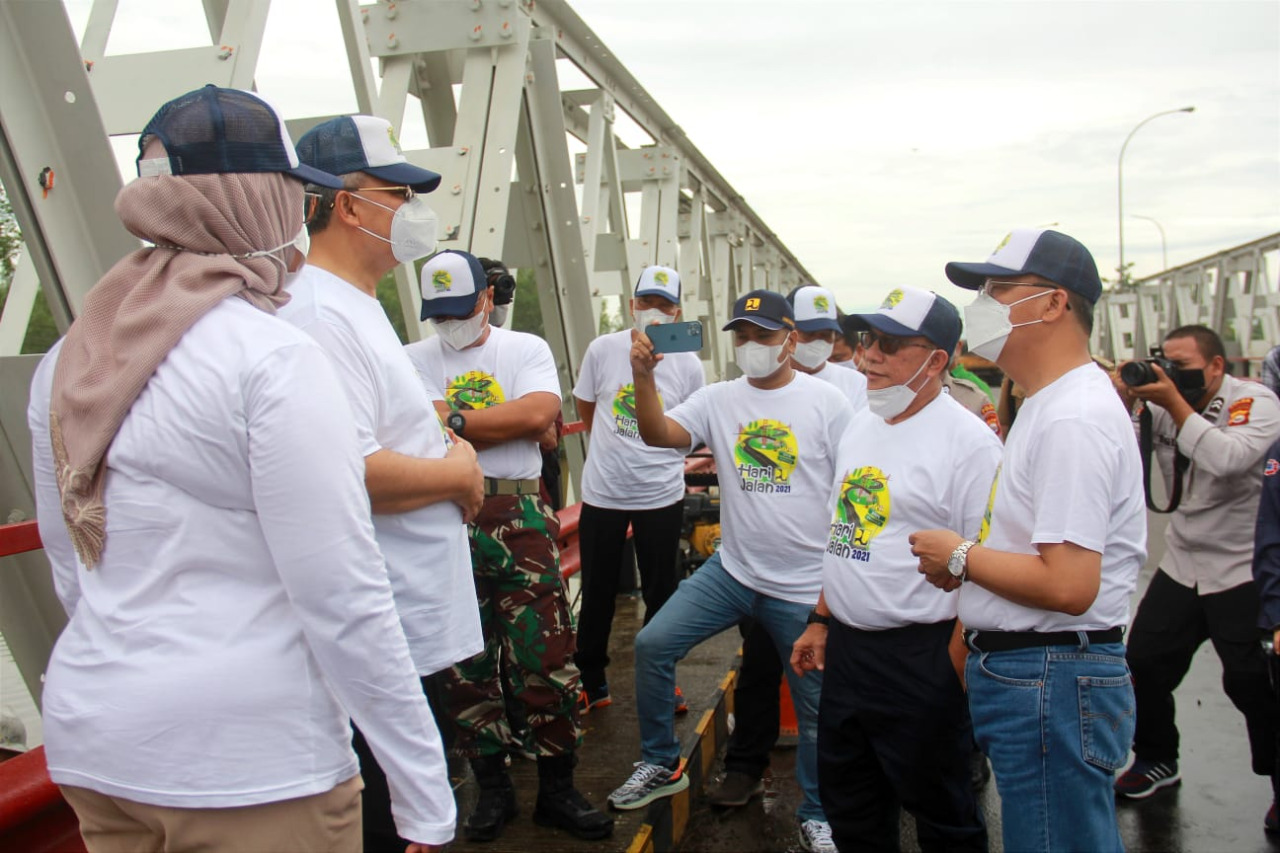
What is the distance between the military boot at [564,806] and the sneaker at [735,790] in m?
0.78

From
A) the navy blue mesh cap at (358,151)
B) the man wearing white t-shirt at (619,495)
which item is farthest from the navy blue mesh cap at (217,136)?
the man wearing white t-shirt at (619,495)

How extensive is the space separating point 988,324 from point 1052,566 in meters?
0.66

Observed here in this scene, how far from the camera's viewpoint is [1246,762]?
194 inches

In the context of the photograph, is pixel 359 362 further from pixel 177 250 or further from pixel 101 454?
pixel 101 454

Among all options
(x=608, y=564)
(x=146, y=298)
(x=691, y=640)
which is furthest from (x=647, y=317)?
(x=146, y=298)

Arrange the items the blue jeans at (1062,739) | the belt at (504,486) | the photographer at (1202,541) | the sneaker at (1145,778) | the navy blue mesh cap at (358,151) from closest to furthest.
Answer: the navy blue mesh cap at (358,151), the blue jeans at (1062,739), the belt at (504,486), the photographer at (1202,541), the sneaker at (1145,778)

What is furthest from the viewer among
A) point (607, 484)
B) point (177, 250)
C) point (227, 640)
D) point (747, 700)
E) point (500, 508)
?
point (607, 484)

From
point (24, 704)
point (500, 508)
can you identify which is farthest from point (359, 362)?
point (24, 704)

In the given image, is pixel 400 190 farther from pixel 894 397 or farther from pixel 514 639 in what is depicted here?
pixel 514 639

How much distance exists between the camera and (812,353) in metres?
5.28

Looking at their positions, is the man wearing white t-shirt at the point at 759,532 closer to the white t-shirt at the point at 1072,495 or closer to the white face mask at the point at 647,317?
the white face mask at the point at 647,317

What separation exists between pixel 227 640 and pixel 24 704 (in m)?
1.90

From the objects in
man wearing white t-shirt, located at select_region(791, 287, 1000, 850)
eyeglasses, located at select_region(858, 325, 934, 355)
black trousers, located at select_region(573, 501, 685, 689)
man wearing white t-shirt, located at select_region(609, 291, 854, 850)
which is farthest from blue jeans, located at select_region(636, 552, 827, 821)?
eyeglasses, located at select_region(858, 325, 934, 355)

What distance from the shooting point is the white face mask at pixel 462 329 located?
3.64 metres
